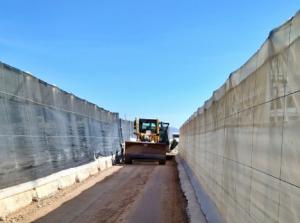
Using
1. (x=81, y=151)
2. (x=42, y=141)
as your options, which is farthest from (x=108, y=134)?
(x=42, y=141)

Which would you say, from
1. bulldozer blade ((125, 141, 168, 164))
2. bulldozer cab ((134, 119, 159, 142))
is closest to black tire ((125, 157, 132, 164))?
bulldozer blade ((125, 141, 168, 164))

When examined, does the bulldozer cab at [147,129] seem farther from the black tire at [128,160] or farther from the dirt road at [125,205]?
the dirt road at [125,205]

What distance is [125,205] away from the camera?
11969mm

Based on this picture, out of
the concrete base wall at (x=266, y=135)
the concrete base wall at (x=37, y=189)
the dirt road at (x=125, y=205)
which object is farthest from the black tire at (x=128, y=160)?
the concrete base wall at (x=266, y=135)

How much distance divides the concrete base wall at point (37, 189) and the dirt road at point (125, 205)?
0.78 metres

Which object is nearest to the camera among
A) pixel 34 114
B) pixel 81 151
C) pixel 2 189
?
pixel 2 189

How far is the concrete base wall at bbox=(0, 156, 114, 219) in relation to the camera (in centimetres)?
1009

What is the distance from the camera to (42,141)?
44.5ft

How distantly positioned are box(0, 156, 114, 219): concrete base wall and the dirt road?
78 cm

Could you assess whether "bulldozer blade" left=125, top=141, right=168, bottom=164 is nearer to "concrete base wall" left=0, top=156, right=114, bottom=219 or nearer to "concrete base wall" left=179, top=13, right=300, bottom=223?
"concrete base wall" left=0, top=156, right=114, bottom=219

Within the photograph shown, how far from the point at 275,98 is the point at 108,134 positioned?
2584 cm

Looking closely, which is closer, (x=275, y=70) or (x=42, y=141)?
(x=275, y=70)

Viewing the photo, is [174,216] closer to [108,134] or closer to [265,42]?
[265,42]

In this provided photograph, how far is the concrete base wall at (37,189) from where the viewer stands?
10086mm
